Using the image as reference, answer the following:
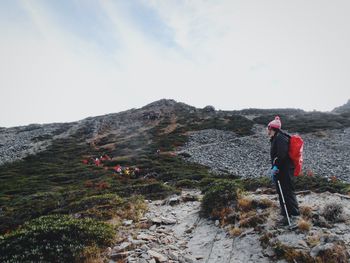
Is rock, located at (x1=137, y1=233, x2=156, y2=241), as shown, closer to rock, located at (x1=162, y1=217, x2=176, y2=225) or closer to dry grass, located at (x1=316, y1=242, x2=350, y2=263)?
rock, located at (x1=162, y1=217, x2=176, y2=225)

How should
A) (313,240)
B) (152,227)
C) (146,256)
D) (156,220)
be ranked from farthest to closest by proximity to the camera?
(156,220) < (152,227) < (146,256) < (313,240)

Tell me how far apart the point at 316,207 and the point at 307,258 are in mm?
3058

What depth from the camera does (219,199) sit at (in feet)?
38.5

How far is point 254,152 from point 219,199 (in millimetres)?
29720

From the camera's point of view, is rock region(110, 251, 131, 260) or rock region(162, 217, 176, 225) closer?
rock region(110, 251, 131, 260)

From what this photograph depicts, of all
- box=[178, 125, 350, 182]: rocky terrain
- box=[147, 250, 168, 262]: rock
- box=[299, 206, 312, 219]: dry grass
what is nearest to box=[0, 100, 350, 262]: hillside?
box=[178, 125, 350, 182]: rocky terrain

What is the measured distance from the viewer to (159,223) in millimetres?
11484

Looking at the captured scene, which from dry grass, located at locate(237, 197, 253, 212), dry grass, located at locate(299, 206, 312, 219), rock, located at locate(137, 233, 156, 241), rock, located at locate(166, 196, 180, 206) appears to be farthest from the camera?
rock, located at locate(166, 196, 180, 206)

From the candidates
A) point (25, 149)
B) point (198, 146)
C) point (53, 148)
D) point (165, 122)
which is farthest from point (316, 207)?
point (165, 122)

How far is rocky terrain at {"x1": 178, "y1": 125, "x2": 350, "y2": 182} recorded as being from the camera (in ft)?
100

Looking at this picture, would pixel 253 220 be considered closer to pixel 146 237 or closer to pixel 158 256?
pixel 158 256

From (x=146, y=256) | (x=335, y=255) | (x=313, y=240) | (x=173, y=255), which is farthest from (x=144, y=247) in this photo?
(x=335, y=255)

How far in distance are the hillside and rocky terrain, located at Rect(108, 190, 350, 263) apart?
108cm

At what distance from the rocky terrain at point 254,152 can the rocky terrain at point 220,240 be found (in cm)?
1902
